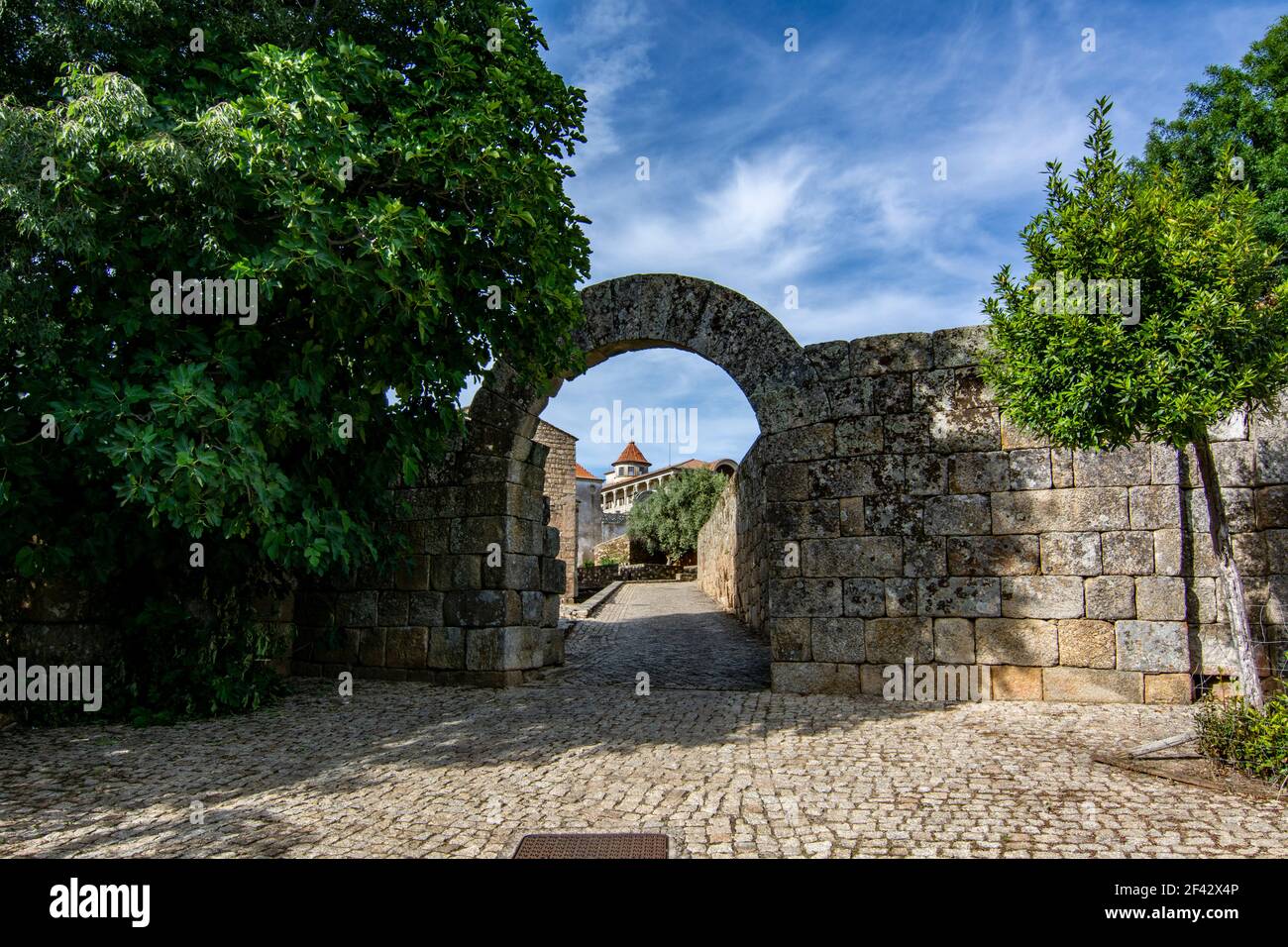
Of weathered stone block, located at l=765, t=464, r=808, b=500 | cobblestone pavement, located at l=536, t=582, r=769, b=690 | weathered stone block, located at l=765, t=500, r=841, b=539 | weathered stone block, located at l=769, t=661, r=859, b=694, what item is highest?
weathered stone block, located at l=765, t=464, r=808, b=500

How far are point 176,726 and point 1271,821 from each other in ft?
23.0

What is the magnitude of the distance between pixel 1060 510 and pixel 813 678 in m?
2.60

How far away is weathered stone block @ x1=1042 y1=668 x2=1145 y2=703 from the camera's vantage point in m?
6.30

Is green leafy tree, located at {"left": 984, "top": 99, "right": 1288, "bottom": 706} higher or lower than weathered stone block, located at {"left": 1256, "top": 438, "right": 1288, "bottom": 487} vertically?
higher

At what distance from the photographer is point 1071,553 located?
21.3ft

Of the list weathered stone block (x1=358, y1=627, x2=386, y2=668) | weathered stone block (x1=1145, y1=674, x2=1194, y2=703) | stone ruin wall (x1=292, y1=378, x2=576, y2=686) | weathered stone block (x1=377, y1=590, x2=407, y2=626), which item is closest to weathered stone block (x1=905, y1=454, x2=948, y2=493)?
weathered stone block (x1=1145, y1=674, x2=1194, y2=703)

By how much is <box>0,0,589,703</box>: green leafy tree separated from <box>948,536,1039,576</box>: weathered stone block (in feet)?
12.9

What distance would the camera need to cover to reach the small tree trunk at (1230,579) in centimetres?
466

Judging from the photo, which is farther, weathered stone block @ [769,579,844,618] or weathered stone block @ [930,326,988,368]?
weathered stone block @ [769,579,844,618]

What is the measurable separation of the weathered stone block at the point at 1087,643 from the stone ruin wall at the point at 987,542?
0.5 inches

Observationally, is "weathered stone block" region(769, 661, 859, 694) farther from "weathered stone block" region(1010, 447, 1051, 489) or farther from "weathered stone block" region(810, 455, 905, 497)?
"weathered stone block" region(1010, 447, 1051, 489)

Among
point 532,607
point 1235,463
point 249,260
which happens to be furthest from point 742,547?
point 249,260
